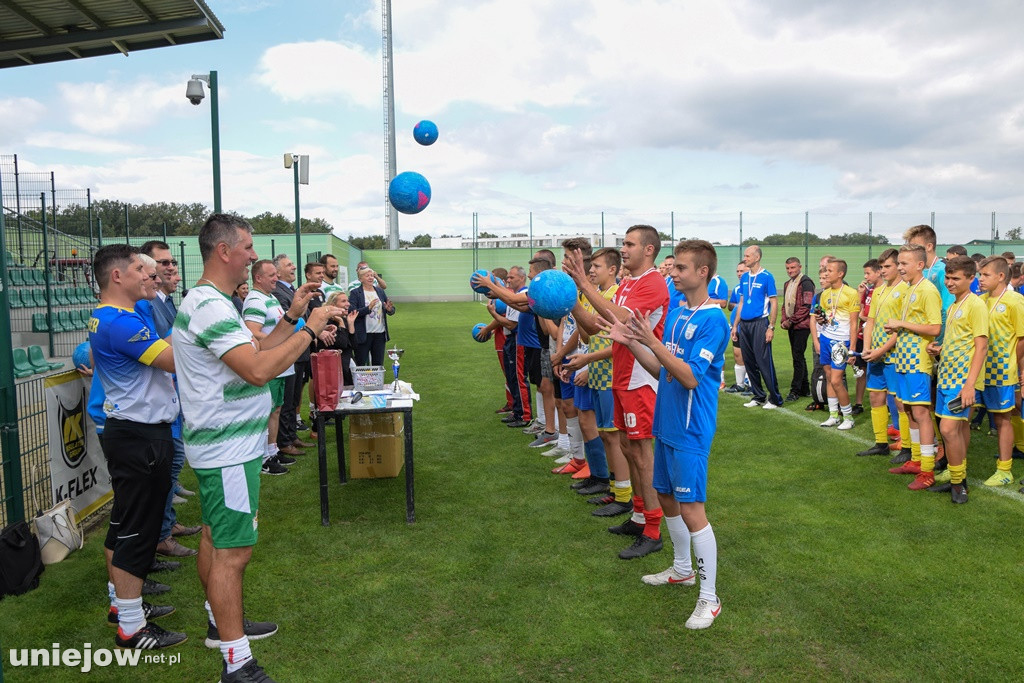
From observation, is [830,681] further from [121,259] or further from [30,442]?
[30,442]

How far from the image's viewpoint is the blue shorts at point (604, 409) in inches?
212

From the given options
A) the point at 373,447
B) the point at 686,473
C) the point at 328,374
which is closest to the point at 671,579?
the point at 686,473

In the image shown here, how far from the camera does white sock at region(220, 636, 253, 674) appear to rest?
310cm

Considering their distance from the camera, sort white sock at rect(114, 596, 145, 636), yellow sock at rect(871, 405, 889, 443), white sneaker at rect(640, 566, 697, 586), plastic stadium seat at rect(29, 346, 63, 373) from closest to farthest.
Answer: white sock at rect(114, 596, 145, 636), white sneaker at rect(640, 566, 697, 586), yellow sock at rect(871, 405, 889, 443), plastic stadium seat at rect(29, 346, 63, 373)

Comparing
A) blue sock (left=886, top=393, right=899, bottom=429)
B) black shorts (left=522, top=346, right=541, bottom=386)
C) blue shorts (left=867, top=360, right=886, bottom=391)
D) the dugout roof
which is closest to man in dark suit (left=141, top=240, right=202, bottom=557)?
the dugout roof

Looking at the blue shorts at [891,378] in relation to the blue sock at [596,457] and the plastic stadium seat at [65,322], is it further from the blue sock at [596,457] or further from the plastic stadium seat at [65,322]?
the plastic stadium seat at [65,322]

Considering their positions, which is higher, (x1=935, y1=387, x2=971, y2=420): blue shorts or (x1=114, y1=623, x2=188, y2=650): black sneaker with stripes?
(x1=935, y1=387, x2=971, y2=420): blue shorts

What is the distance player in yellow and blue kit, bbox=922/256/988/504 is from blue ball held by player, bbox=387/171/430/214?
18.6ft

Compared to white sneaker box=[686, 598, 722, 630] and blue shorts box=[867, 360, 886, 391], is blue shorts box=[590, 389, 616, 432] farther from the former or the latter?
blue shorts box=[867, 360, 886, 391]

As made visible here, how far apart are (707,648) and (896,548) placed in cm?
210

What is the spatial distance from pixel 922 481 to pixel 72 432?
280 inches

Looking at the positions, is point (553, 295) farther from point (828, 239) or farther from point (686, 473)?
point (828, 239)

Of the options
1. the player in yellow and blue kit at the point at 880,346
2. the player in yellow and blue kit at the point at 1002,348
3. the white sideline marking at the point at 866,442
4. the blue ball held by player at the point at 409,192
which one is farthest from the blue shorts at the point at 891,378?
the blue ball held by player at the point at 409,192

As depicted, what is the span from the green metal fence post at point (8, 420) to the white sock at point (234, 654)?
2.69m
